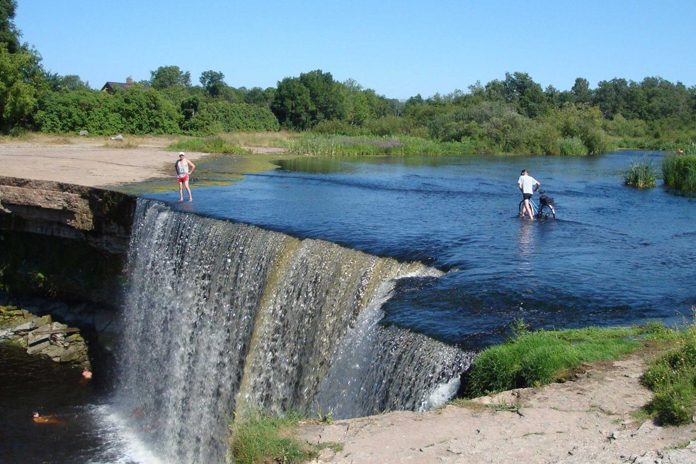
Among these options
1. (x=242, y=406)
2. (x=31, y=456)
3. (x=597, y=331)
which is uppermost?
(x=597, y=331)

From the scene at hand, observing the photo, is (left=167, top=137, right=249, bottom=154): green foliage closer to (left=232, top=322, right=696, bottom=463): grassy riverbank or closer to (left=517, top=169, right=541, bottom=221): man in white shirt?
(left=517, top=169, right=541, bottom=221): man in white shirt

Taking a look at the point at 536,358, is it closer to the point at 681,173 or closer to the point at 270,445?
the point at 270,445

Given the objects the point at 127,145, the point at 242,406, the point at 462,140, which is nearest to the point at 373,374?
the point at 242,406

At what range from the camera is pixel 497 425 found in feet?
25.0

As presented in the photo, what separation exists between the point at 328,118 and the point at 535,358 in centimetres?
7754

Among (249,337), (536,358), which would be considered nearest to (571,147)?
(249,337)

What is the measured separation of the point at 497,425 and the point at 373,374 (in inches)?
125

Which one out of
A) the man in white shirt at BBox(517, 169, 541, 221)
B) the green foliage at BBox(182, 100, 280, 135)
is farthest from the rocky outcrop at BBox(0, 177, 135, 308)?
the green foliage at BBox(182, 100, 280, 135)

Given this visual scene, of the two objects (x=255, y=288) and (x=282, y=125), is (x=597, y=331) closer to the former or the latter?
(x=255, y=288)

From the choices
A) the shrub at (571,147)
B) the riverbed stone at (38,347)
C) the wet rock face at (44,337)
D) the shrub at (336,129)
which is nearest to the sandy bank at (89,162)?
the wet rock face at (44,337)

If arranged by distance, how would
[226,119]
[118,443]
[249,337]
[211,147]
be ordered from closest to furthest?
[249,337], [118,443], [211,147], [226,119]

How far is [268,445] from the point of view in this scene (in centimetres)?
754

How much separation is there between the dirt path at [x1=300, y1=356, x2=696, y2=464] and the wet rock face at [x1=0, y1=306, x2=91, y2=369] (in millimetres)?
14383

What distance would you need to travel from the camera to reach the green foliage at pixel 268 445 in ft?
24.2
